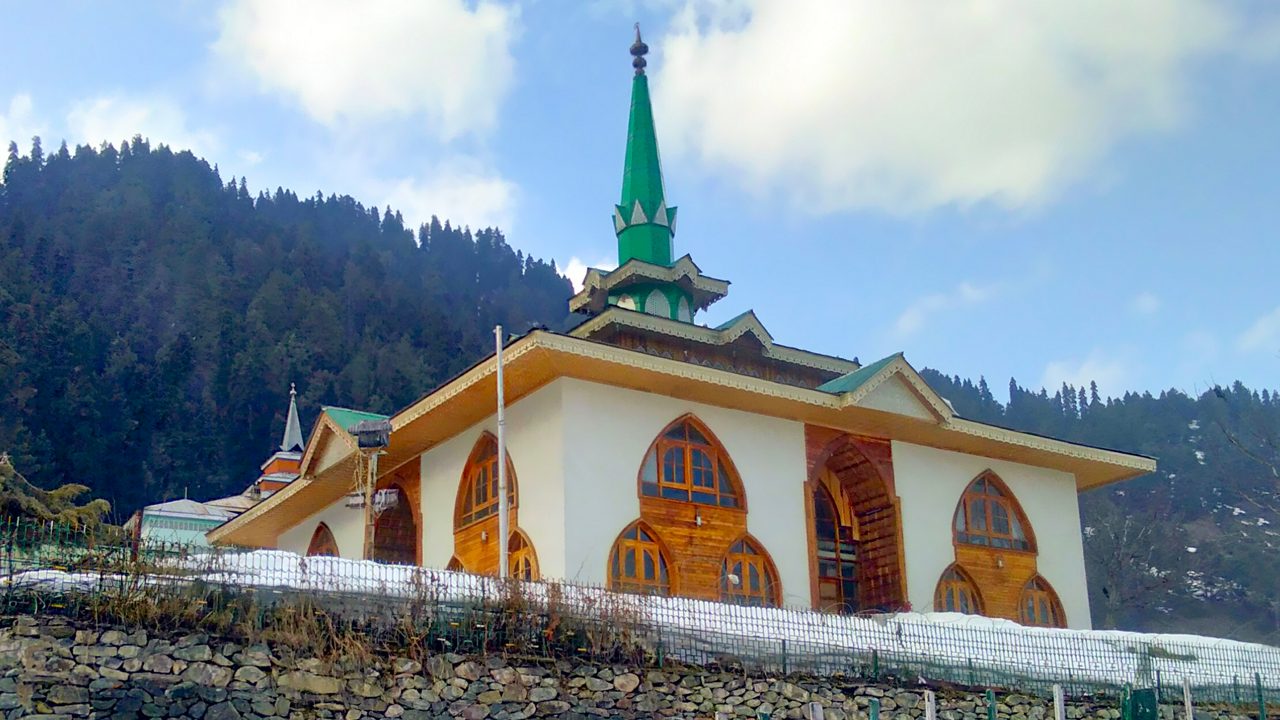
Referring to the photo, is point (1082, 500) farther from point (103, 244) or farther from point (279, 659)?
point (103, 244)

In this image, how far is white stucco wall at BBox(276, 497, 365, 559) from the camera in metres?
29.2

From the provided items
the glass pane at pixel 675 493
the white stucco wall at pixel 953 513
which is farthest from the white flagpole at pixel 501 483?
the white stucco wall at pixel 953 513

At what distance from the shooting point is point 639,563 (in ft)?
74.8

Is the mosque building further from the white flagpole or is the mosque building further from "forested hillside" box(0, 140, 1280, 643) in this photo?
"forested hillside" box(0, 140, 1280, 643)

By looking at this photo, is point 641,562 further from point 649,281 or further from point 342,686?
point 649,281

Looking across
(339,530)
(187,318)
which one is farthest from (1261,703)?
(187,318)

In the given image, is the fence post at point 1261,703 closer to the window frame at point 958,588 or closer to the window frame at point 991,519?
the window frame at point 958,588

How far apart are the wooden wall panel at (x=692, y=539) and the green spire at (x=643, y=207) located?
32.5ft

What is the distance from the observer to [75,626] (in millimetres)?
13125

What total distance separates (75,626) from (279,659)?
6.70ft

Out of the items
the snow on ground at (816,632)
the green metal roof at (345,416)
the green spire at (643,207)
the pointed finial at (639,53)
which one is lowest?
the snow on ground at (816,632)

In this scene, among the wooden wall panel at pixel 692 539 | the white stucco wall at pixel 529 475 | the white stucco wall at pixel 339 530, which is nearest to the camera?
the white stucco wall at pixel 529 475

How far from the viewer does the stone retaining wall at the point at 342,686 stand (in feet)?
42.2

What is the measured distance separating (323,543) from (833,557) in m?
12.0
